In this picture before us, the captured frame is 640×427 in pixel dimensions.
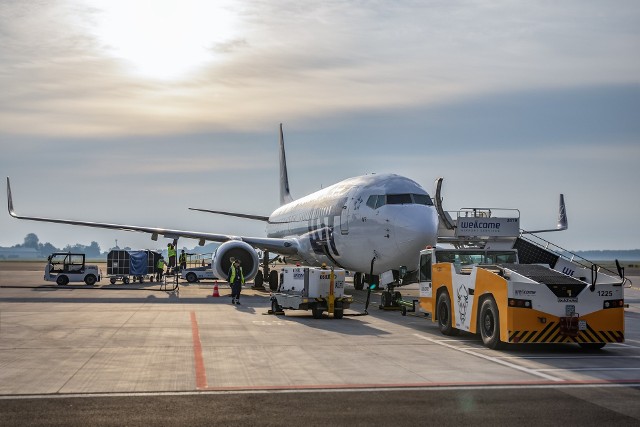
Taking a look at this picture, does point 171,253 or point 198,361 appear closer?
point 198,361

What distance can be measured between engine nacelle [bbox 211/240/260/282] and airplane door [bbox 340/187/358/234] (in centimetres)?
570

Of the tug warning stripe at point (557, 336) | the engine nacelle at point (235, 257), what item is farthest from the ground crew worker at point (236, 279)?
the tug warning stripe at point (557, 336)

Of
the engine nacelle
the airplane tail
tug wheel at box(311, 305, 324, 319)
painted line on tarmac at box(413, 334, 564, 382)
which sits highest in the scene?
the airplane tail

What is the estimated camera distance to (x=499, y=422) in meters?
10.0

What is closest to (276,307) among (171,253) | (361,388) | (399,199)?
(399,199)

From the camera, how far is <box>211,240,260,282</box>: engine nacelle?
116 ft

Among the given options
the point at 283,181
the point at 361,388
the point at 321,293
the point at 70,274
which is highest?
the point at 283,181

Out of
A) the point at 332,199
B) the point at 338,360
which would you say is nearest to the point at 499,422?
the point at 338,360

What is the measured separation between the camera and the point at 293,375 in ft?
45.0

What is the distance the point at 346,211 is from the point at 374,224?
277cm

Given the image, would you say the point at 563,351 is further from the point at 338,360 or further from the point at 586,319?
the point at 338,360

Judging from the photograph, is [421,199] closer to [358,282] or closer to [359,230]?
[359,230]

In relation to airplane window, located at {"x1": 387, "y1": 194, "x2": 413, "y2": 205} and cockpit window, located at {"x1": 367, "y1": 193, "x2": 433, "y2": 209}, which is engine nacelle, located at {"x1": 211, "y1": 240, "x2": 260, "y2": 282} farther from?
airplane window, located at {"x1": 387, "y1": 194, "x2": 413, "y2": 205}

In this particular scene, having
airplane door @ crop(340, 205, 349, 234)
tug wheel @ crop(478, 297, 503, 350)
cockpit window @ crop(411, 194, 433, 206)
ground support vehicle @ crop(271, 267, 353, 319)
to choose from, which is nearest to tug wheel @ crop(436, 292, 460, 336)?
tug wheel @ crop(478, 297, 503, 350)
